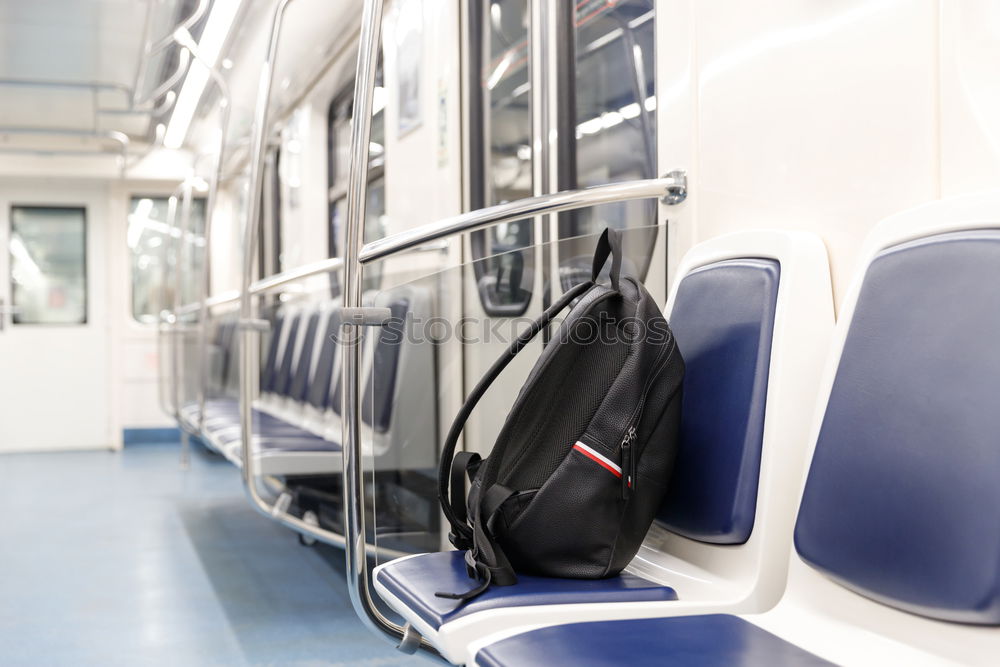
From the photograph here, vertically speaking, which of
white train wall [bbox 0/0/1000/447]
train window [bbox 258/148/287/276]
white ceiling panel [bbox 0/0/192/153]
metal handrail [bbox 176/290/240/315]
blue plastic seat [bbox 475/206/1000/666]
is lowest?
blue plastic seat [bbox 475/206/1000/666]

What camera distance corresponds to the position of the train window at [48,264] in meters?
7.75

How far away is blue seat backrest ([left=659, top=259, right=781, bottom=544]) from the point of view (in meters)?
1.28

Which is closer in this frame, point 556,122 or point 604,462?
point 604,462

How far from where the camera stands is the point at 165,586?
3330 mm

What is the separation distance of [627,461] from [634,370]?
124 millimetres

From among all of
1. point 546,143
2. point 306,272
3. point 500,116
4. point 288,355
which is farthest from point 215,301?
point 546,143

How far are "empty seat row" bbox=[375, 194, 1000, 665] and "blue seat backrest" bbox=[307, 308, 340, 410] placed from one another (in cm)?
217

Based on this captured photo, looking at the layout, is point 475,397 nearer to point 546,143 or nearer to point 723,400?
point 723,400

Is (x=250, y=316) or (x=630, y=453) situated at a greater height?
(x=250, y=316)

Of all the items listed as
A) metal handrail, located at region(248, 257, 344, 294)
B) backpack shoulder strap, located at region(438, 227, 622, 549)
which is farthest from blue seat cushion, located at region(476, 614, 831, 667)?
metal handrail, located at region(248, 257, 344, 294)

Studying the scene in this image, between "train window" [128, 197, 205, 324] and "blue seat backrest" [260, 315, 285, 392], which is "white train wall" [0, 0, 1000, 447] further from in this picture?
"train window" [128, 197, 205, 324]

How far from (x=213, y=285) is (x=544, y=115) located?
6.31 m

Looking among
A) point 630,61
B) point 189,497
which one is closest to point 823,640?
point 630,61

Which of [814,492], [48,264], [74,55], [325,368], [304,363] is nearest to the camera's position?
[814,492]
